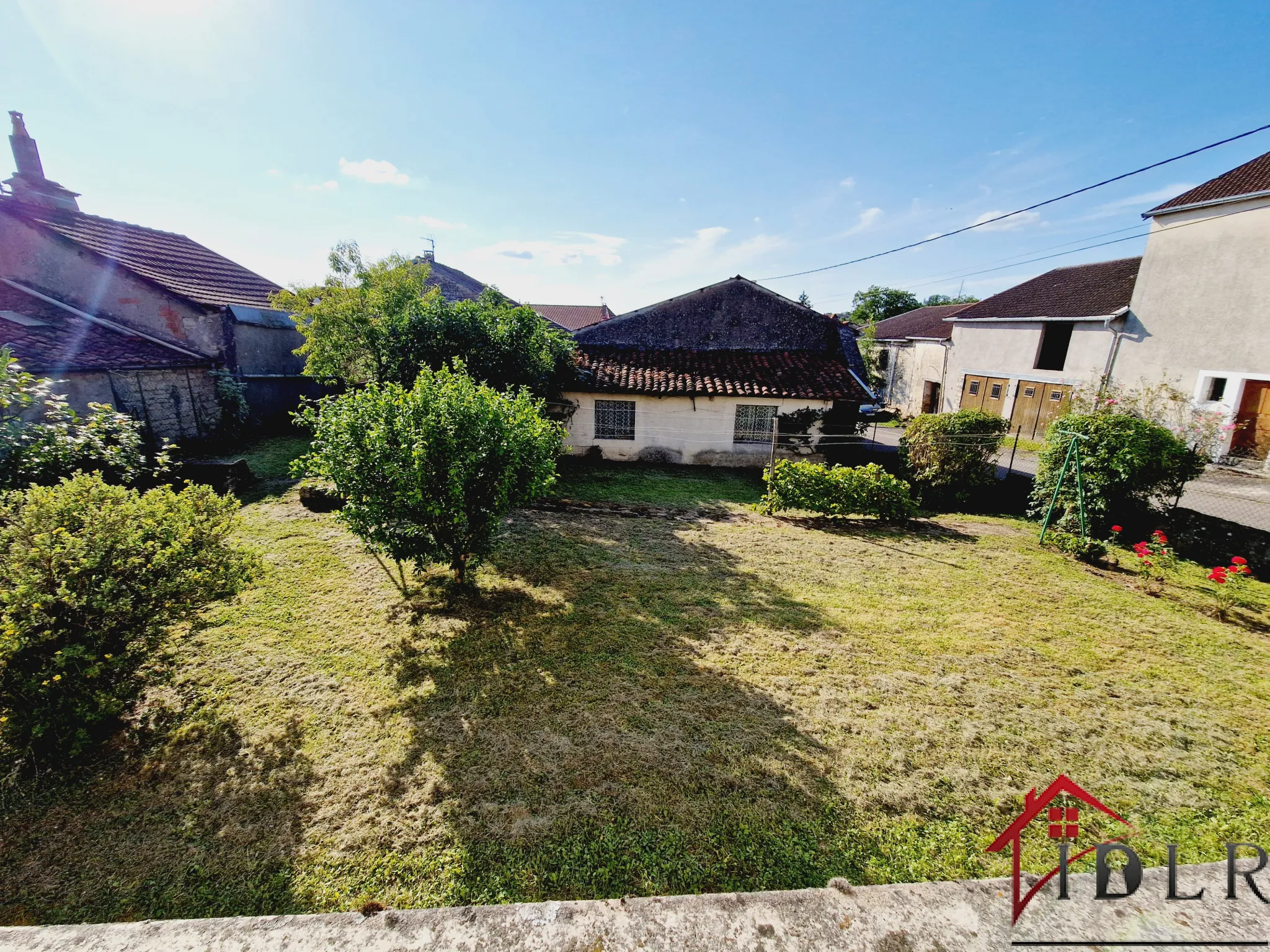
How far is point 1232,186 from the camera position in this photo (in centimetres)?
1384

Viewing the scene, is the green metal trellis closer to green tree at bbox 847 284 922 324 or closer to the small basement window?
the small basement window

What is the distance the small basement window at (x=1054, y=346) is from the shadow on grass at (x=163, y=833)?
24.1m

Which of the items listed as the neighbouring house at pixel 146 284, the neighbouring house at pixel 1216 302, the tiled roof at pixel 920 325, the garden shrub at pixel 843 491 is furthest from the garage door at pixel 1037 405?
the neighbouring house at pixel 146 284

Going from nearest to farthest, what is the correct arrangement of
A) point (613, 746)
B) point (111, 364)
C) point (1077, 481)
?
1. point (613, 746)
2. point (1077, 481)
3. point (111, 364)

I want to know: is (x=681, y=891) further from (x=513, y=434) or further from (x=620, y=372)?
(x=620, y=372)

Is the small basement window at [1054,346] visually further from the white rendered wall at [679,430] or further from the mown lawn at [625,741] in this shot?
the mown lawn at [625,741]

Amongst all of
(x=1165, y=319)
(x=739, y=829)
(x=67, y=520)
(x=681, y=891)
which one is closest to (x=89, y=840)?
(x=67, y=520)

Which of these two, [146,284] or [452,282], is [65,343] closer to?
[146,284]

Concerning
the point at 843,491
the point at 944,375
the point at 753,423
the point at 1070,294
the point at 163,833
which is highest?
the point at 1070,294

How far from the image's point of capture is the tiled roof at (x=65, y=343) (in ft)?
34.8

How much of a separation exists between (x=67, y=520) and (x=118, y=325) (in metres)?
14.6

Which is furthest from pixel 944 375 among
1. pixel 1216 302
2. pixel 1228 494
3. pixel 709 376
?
pixel 709 376

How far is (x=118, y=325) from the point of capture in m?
13.6

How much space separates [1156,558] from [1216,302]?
1252cm
